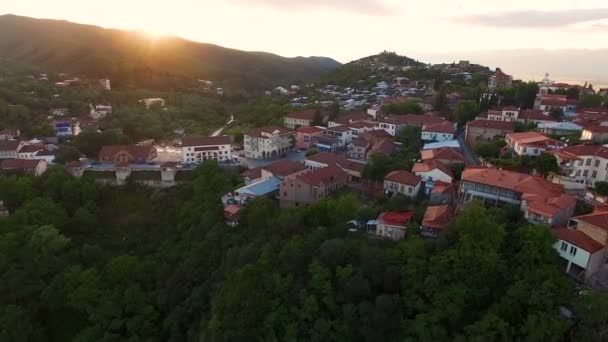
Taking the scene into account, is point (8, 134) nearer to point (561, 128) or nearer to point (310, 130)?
point (310, 130)

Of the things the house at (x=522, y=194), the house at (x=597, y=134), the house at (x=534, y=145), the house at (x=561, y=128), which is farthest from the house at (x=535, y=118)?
the house at (x=522, y=194)

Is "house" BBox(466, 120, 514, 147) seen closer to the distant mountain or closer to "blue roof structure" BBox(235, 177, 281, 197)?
"blue roof structure" BBox(235, 177, 281, 197)

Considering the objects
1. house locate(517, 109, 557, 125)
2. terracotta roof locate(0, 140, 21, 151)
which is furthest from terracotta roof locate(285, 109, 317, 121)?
terracotta roof locate(0, 140, 21, 151)

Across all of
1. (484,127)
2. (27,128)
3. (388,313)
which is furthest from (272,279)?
(27,128)

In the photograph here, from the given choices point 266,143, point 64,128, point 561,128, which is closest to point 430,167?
point 561,128

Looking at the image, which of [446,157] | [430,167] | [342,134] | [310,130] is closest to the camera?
[430,167]

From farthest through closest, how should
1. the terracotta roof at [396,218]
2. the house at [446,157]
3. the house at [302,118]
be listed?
the house at [302,118] → the house at [446,157] → the terracotta roof at [396,218]

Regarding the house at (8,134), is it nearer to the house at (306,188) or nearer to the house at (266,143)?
the house at (266,143)
